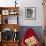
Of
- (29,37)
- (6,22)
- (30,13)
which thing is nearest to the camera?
(29,37)

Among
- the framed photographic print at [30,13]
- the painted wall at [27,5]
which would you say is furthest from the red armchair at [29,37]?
the framed photographic print at [30,13]

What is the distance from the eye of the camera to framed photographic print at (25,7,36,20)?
19.7ft

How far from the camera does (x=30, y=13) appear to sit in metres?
6.03

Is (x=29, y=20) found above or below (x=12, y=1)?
below

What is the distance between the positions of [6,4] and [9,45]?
157 cm

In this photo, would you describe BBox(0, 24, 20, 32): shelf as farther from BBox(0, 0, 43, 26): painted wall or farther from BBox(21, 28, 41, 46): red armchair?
BBox(21, 28, 41, 46): red armchair

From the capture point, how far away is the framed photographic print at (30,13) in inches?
236

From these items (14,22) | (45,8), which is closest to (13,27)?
(14,22)

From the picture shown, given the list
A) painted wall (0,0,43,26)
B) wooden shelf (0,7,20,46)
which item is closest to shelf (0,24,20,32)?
wooden shelf (0,7,20,46)

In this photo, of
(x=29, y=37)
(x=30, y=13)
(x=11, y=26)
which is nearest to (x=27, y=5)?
(x=30, y=13)

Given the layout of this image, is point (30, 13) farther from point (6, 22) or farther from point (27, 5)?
point (6, 22)

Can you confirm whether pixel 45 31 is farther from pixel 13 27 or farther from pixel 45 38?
pixel 13 27

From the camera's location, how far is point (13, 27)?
595 cm

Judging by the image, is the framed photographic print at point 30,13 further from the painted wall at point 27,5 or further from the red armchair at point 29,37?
the red armchair at point 29,37
